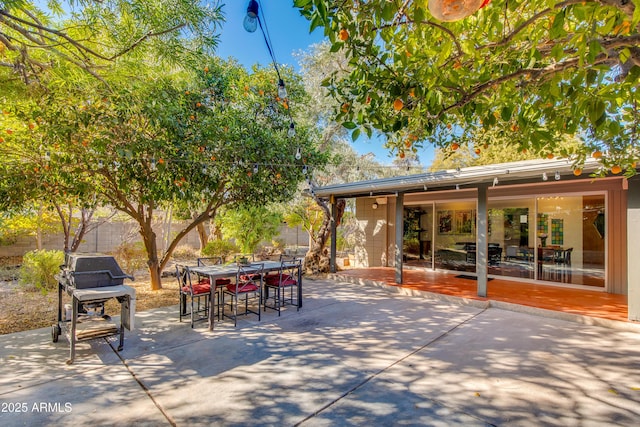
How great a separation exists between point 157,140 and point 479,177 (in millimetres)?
5659

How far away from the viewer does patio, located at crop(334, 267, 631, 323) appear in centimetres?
512

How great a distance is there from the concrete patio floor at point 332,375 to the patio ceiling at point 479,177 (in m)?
2.43

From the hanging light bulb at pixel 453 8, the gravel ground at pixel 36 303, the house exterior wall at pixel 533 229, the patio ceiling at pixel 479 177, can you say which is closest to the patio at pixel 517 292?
the house exterior wall at pixel 533 229

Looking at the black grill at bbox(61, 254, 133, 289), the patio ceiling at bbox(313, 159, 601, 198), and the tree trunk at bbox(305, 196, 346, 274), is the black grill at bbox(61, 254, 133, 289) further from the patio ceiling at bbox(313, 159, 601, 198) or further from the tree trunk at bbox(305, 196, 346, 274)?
the tree trunk at bbox(305, 196, 346, 274)

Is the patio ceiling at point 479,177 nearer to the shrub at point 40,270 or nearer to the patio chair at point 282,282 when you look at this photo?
the patio chair at point 282,282

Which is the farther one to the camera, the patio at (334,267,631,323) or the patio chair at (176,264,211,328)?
the patio at (334,267,631,323)

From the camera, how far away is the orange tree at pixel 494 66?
6.18ft

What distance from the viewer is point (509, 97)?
3090mm

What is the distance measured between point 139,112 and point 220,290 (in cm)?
313

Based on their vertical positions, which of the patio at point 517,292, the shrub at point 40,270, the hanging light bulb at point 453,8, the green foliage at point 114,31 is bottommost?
the patio at point 517,292

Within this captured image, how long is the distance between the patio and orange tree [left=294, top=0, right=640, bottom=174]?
2.68 m

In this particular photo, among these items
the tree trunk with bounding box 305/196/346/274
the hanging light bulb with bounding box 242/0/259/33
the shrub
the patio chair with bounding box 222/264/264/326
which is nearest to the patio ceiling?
the tree trunk with bounding box 305/196/346/274

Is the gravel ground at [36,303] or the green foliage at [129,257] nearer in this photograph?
the gravel ground at [36,303]

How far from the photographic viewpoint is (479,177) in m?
5.80
